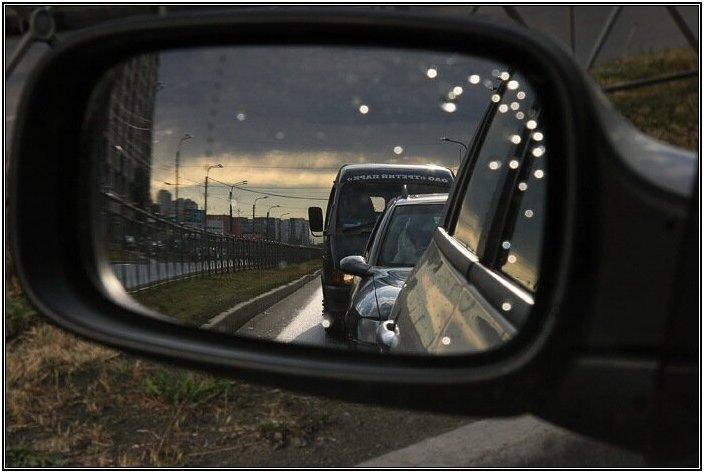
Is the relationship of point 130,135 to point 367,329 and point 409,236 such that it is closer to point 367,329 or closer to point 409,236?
point 367,329

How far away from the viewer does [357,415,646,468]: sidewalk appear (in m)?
3.92

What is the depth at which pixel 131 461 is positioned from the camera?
4262mm

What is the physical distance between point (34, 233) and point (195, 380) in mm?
3674

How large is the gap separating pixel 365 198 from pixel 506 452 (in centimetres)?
179

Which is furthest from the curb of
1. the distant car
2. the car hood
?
the car hood

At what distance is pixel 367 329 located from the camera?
298 centimetres

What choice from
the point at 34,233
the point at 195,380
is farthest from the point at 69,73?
the point at 195,380

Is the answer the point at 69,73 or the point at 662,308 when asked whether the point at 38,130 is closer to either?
the point at 69,73

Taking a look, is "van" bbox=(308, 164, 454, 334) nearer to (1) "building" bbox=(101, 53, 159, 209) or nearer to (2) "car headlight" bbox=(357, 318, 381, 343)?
(2) "car headlight" bbox=(357, 318, 381, 343)

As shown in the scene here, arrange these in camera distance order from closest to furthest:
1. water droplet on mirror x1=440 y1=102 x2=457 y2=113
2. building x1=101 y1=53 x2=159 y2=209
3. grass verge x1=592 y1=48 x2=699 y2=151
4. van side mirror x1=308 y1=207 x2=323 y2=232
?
building x1=101 y1=53 x2=159 y2=209, water droplet on mirror x1=440 y1=102 x2=457 y2=113, van side mirror x1=308 y1=207 x2=323 y2=232, grass verge x1=592 y1=48 x2=699 y2=151

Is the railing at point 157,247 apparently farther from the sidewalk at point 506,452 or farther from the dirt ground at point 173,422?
the dirt ground at point 173,422

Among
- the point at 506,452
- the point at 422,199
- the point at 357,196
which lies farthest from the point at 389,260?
the point at 506,452

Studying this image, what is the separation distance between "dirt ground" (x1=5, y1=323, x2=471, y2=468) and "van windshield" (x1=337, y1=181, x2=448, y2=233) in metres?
1.00

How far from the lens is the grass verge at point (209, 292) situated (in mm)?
1867
